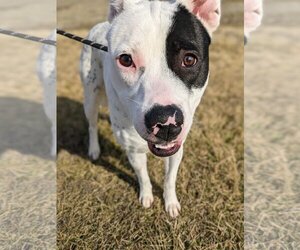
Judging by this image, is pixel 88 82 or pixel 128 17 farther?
pixel 88 82

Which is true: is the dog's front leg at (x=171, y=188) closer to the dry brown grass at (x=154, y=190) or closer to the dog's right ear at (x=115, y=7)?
the dry brown grass at (x=154, y=190)

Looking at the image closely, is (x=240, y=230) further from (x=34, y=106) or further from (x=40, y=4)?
(x=40, y=4)

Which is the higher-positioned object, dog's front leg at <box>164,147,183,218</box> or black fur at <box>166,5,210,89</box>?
black fur at <box>166,5,210,89</box>

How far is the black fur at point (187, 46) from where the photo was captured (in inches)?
50.4

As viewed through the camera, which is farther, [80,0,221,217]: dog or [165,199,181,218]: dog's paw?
[165,199,181,218]: dog's paw

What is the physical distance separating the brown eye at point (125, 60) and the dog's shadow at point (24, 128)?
3.87 feet

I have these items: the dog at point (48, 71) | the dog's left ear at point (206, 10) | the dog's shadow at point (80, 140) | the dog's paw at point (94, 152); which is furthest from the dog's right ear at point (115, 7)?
the dog's paw at point (94, 152)

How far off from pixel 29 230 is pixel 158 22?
3.10ft

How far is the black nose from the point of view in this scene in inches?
46.9

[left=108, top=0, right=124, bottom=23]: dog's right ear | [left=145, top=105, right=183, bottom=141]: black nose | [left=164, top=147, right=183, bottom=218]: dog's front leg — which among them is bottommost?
[left=164, top=147, right=183, bottom=218]: dog's front leg

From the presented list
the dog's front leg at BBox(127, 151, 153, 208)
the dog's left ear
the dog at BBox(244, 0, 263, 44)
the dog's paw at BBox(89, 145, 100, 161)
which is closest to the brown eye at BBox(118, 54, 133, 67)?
the dog's left ear

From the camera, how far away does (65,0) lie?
358cm

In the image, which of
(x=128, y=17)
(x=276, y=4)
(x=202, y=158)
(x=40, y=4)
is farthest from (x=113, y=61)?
(x=276, y=4)

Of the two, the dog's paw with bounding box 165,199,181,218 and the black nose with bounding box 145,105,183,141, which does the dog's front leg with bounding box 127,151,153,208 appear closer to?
the dog's paw with bounding box 165,199,181,218
